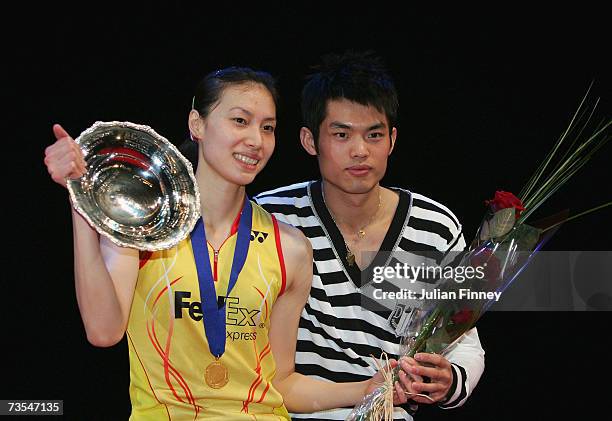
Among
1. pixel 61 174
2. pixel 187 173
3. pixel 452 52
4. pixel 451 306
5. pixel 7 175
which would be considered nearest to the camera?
pixel 61 174

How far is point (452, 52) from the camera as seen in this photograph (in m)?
3.99

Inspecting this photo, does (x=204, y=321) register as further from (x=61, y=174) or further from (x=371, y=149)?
(x=371, y=149)

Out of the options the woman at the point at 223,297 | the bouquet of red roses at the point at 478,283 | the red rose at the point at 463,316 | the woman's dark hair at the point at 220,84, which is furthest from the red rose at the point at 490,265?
the woman's dark hair at the point at 220,84

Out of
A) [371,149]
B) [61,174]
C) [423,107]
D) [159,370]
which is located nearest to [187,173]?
[61,174]

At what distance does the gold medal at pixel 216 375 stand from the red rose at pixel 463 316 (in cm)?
73

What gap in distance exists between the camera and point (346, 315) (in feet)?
10.9

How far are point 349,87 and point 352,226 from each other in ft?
1.74

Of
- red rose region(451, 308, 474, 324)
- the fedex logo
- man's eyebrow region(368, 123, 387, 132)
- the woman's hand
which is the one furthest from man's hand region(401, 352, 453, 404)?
the woman's hand

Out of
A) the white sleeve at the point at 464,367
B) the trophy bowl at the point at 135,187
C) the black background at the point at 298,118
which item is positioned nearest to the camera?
the trophy bowl at the point at 135,187

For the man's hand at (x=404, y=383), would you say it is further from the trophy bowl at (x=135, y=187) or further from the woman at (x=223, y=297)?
the trophy bowl at (x=135, y=187)

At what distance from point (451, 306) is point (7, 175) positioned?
1881mm

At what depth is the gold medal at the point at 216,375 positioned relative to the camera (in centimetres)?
269

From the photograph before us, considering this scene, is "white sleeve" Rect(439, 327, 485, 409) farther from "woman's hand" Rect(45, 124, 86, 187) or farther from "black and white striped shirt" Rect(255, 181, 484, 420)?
"woman's hand" Rect(45, 124, 86, 187)

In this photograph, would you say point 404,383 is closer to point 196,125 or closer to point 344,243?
point 344,243
